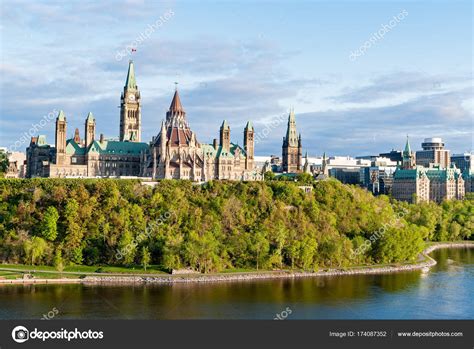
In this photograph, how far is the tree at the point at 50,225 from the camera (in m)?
86.5

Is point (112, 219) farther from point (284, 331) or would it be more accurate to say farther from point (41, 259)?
point (284, 331)

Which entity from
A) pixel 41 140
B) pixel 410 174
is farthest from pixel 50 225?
pixel 410 174

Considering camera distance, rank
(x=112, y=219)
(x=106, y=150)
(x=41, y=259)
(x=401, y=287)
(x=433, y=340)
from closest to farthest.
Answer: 1. (x=433, y=340)
2. (x=401, y=287)
3. (x=41, y=259)
4. (x=112, y=219)
5. (x=106, y=150)

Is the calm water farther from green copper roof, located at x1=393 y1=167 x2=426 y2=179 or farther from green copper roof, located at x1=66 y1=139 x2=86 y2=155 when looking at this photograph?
green copper roof, located at x1=393 y1=167 x2=426 y2=179

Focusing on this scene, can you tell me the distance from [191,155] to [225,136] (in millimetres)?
15123

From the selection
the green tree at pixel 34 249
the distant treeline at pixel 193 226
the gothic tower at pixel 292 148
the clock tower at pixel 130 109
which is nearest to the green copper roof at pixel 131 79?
the clock tower at pixel 130 109

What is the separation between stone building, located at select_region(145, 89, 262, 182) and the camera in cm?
12181

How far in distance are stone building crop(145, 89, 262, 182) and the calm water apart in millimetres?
45828

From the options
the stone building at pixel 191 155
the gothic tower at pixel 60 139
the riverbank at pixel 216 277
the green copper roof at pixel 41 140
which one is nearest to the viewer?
the riverbank at pixel 216 277

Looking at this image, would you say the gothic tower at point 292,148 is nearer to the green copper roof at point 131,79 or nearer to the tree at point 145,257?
the green copper roof at point 131,79

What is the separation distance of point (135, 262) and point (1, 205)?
70.4 feet

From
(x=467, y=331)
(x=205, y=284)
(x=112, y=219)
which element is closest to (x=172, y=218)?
(x=112, y=219)

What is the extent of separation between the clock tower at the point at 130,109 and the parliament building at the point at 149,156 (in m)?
3.87

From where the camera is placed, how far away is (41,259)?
84062 mm
